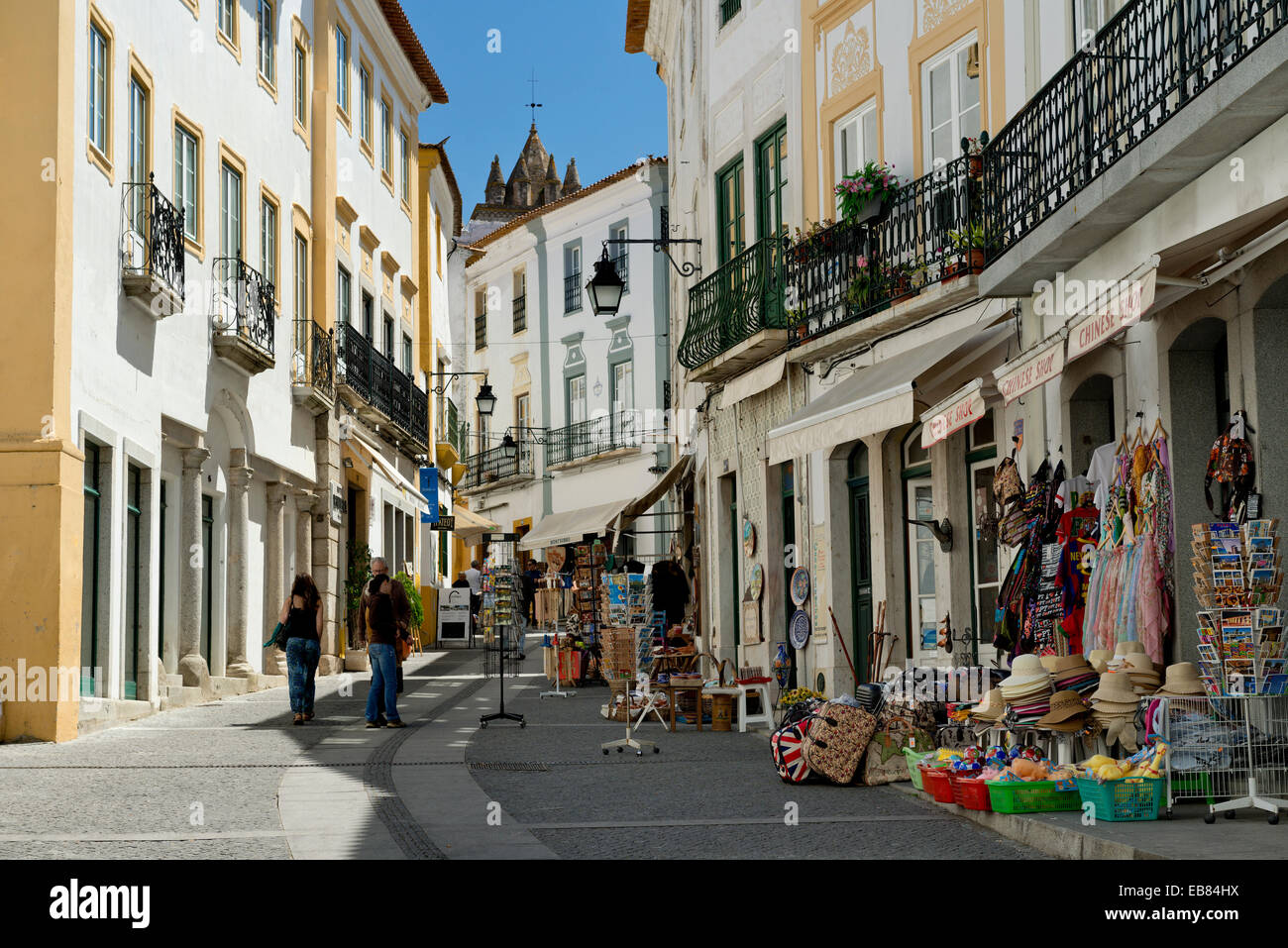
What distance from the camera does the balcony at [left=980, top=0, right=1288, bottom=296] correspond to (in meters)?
9.20

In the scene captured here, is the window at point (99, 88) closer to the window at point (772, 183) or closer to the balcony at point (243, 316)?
the balcony at point (243, 316)

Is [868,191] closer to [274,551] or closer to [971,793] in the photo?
[971,793]

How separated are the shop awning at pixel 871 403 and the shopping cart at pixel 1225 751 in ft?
14.3

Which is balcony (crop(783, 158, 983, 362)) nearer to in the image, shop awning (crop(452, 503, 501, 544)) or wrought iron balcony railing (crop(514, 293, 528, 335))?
shop awning (crop(452, 503, 501, 544))

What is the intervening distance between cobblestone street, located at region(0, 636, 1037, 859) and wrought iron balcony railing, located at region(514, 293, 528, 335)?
3257 cm

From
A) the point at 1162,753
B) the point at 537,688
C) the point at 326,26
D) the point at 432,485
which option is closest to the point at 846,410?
the point at 1162,753

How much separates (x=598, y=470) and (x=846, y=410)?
102 ft

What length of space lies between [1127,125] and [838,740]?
4.56m

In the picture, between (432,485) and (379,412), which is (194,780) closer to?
(379,412)

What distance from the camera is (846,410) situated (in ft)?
47.9

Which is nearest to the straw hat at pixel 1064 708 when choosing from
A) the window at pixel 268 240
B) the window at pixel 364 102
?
the window at pixel 268 240

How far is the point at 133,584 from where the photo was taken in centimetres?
1922

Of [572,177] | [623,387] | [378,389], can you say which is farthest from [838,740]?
[572,177]

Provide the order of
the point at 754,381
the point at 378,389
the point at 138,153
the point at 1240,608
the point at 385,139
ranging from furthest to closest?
the point at 385,139 → the point at 378,389 → the point at 754,381 → the point at 138,153 → the point at 1240,608
